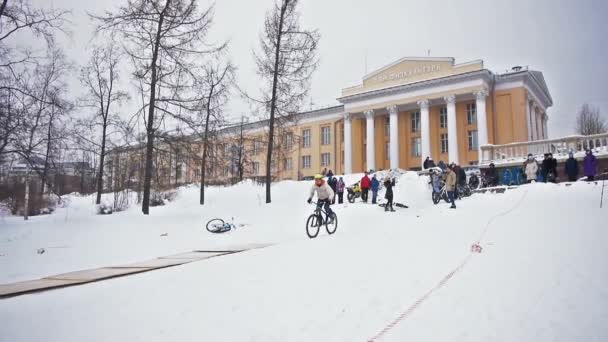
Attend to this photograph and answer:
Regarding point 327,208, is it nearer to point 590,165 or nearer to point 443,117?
point 590,165

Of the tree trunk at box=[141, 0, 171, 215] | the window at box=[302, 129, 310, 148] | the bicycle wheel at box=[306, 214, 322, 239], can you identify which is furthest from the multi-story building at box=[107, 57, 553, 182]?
the bicycle wheel at box=[306, 214, 322, 239]

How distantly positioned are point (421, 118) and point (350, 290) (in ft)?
136

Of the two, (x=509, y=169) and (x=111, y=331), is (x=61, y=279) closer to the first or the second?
(x=111, y=331)

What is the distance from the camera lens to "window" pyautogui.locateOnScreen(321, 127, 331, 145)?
56.2 m

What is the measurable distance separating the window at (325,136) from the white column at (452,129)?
18014mm

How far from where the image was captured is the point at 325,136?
5669cm

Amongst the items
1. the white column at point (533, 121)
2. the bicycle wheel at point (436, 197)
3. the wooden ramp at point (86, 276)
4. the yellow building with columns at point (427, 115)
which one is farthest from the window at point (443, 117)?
the wooden ramp at point (86, 276)

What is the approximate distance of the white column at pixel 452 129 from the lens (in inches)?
1657

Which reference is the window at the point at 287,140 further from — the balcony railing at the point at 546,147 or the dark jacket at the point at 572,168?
the dark jacket at the point at 572,168

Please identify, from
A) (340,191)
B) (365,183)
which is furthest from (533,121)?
(340,191)

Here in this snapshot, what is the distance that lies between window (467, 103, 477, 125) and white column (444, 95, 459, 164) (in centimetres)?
429

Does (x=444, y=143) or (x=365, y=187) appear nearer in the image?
(x=365, y=187)

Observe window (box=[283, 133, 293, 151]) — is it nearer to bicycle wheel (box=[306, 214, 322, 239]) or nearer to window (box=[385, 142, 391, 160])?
bicycle wheel (box=[306, 214, 322, 239])

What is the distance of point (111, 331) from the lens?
484 cm
